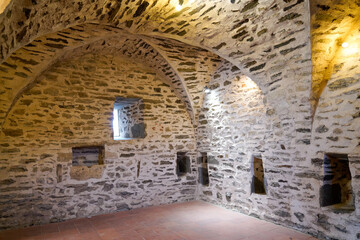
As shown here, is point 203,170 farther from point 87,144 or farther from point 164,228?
point 87,144

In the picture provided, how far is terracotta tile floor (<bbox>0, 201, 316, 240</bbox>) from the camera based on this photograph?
395 centimetres

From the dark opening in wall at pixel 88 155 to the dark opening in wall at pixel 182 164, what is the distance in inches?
72.8

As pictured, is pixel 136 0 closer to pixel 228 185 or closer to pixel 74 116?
pixel 74 116

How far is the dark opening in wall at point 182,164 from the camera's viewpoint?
633cm

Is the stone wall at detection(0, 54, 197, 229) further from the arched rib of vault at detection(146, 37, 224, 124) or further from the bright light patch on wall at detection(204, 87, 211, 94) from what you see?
the bright light patch on wall at detection(204, 87, 211, 94)

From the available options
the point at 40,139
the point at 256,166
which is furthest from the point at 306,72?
the point at 40,139

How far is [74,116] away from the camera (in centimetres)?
519

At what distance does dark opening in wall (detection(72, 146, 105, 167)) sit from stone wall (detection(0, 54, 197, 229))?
0.21 meters

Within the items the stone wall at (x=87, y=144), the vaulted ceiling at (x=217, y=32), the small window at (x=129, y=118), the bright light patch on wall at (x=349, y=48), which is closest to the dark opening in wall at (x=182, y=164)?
the stone wall at (x=87, y=144)

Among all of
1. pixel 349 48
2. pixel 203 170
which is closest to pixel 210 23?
pixel 349 48

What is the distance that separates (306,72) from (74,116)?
13.9ft

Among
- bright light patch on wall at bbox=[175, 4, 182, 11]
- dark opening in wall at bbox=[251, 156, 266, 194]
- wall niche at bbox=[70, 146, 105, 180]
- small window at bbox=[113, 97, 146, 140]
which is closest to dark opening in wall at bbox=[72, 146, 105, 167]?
wall niche at bbox=[70, 146, 105, 180]

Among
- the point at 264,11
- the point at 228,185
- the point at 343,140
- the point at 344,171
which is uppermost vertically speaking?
the point at 264,11

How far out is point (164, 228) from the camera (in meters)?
4.36
